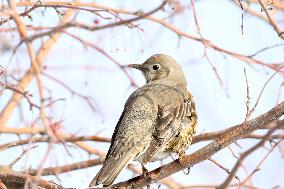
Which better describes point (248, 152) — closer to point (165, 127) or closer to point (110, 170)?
point (110, 170)

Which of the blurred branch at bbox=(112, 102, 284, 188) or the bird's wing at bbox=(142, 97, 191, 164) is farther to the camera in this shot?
the bird's wing at bbox=(142, 97, 191, 164)

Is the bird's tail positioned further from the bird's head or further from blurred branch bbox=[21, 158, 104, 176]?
the bird's head

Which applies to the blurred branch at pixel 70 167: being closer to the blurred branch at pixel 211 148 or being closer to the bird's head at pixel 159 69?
the blurred branch at pixel 211 148

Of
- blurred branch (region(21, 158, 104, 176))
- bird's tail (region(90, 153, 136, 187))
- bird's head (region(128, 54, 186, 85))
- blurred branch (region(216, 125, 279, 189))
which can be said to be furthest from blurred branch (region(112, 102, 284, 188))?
bird's head (region(128, 54, 186, 85))

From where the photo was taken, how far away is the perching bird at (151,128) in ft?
17.0

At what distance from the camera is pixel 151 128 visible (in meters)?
5.55

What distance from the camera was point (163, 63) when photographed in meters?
7.18

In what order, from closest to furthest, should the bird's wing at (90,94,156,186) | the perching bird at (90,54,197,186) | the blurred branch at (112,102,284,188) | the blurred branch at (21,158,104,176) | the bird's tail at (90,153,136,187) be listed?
the blurred branch at (112,102,284,188) → the bird's tail at (90,153,136,187) → the bird's wing at (90,94,156,186) → the perching bird at (90,54,197,186) → the blurred branch at (21,158,104,176)

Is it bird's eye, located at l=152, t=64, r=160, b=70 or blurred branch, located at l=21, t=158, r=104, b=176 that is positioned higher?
bird's eye, located at l=152, t=64, r=160, b=70

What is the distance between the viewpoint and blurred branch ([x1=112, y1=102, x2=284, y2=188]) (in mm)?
4410

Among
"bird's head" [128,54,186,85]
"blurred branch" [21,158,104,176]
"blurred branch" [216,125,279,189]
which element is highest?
"bird's head" [128,54,186,85]

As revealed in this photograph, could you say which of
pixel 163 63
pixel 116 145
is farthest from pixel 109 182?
pixel 163 63

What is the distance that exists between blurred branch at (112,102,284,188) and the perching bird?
0.16 m

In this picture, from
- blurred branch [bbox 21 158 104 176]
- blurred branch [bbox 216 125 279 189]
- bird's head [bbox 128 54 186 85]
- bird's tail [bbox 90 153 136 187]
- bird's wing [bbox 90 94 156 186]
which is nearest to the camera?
blurred branch [bbox 216 125 279 189]
